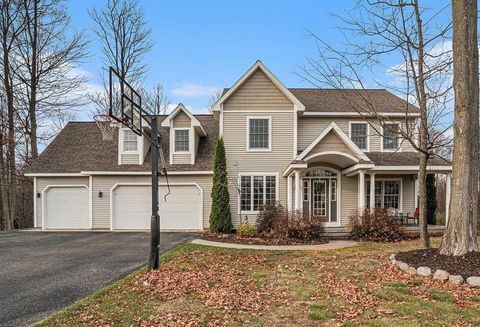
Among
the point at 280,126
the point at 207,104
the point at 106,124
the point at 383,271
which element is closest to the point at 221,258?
the point at 383,271

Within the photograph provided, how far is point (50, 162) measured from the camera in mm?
18156

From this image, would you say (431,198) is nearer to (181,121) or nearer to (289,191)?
(289,191)

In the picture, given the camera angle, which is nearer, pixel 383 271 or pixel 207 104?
pixel 383 271

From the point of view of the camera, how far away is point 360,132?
17312 millimetres

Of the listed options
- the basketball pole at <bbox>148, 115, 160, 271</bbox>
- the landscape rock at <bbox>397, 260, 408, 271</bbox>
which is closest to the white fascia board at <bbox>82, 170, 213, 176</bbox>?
the basketball pole at <bbox>148, 115, 160, 271</bbox>

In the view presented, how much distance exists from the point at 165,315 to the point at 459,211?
6.54 m

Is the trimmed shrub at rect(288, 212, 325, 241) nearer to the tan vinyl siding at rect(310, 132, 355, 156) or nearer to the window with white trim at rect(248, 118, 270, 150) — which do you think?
the tan vinyl siding at rect(310, 132, 355, 156)

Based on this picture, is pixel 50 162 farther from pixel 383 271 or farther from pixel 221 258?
pixel 383 271

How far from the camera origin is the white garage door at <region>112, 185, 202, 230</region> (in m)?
17.1

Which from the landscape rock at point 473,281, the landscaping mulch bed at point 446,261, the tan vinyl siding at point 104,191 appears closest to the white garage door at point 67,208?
the tan vinyl siding at point 104,191

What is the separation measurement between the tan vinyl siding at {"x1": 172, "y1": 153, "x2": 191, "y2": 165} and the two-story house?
51 millimetres

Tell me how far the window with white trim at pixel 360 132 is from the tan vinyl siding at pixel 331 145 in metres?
2.90

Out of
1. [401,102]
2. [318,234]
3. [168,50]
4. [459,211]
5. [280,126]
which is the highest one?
[168,50]

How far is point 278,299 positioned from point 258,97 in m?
11.7
